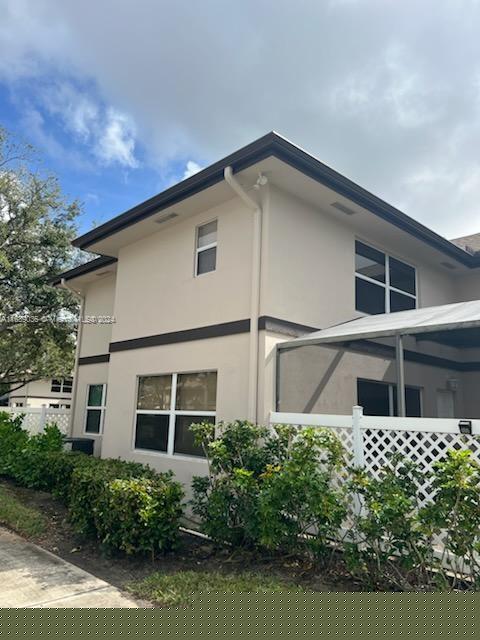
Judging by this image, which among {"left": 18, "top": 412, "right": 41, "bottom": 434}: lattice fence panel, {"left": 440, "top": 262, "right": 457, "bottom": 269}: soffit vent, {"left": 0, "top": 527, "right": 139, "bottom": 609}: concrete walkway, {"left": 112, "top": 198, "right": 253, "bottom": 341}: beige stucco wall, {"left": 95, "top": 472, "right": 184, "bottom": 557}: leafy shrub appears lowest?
{"left": 0, "top": 527, "right": 139, "bottom": 609}: concrete walkway

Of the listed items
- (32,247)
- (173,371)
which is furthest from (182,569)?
(32,247)

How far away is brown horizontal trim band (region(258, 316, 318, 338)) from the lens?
7.93m

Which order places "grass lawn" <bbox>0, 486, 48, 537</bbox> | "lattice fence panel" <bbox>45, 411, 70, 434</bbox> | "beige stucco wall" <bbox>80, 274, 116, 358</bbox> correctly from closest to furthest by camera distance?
"grass lawn" <bbox>0, 486, 48, 537</bbox>
"beige stucco wall" <bbox>80, 274, 116, 358</bbox>
"lattice fence panel" <bbox>45, 411, 70, 434</bbox>

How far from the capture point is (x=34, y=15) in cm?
934

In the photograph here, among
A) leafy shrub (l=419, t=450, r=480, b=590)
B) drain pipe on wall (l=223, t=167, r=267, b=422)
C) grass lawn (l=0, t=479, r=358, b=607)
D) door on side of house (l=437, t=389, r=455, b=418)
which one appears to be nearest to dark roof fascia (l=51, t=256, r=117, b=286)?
drain pipe on wall (l=223, t=167, r=267, b=422)

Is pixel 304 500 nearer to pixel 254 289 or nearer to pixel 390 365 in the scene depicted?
pixel 254 289

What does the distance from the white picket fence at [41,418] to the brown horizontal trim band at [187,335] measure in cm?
485

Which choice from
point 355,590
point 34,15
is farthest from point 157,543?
point 34,15

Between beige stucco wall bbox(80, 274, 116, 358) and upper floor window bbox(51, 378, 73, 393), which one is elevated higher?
beige stucco wall bbox(80, 274, 116, 358)

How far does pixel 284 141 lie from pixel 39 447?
9.11 metres

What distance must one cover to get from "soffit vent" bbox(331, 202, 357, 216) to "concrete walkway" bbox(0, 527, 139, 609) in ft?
24.3

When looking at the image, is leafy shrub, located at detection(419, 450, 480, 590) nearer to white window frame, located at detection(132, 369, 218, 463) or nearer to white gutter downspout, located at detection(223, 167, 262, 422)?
white gutter downspout, located at detection(223, 167, 262, 422)

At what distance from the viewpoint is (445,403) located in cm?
1253

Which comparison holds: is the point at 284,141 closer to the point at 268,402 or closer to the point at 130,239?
the point at 268,402
